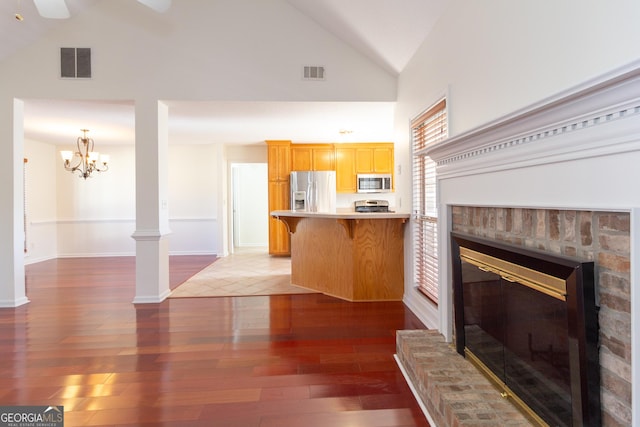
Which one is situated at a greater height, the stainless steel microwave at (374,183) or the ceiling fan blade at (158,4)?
the ceiling fan blade at (158,4)

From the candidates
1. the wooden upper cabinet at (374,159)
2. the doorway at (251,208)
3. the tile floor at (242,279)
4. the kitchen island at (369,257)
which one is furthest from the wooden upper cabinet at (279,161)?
the kitchen island at (369,257)

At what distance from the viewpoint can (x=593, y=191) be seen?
1.12 m

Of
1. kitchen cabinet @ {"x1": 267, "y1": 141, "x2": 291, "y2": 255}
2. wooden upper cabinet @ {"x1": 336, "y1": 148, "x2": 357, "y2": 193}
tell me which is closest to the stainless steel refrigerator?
kitchen cabinet @ {"x1": 267, "y1": 141, "x2": 291, "y2": 255}

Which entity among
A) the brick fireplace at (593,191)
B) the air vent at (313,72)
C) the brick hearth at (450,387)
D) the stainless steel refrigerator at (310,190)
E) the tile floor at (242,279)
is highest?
the air vent at (313,72)

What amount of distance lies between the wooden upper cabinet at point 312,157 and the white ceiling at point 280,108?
0.34 metres

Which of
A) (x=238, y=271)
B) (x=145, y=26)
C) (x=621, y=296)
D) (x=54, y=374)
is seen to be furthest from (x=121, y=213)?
(x=621, y=296)

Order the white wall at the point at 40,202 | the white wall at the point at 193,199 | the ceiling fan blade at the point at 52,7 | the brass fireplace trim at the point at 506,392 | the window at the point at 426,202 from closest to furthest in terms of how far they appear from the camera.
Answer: the brass fireplace trim at the point at 506,392 < the ceiling fan blade at the point at 52,7 < the window at the point at 426,202 < the white wall at the point at 40,202 < the white wall at the point at 193,199

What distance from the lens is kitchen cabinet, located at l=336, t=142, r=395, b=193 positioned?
7375mm

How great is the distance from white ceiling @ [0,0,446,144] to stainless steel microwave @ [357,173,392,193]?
2.65 feet

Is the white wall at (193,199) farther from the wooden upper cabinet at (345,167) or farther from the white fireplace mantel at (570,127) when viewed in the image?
the white fireplace mantel at (570,127)

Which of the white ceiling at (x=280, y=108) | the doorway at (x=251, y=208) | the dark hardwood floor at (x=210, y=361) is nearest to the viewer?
the dark hardwood floor at (x=210, y=361)

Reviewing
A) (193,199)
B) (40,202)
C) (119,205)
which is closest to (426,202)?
(193,199)

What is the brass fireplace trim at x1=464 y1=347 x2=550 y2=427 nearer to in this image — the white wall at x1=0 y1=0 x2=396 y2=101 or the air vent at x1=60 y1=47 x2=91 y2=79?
the white wall at x1=0 y1=0 x2=396 y2=101

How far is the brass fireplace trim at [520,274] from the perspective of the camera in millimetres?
1302
